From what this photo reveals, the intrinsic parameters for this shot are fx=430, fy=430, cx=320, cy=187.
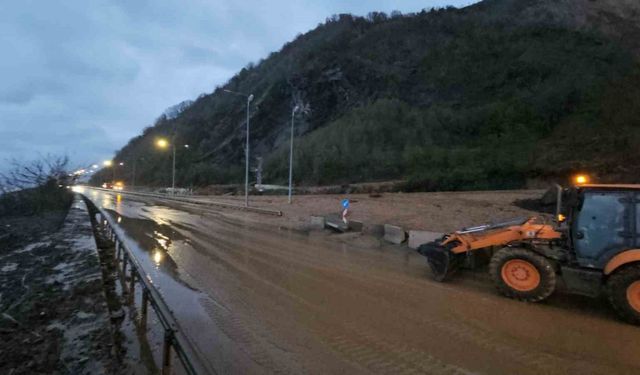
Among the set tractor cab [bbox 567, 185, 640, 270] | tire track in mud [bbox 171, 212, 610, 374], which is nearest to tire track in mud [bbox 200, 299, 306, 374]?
tire track in mud [bbox 171, 212, 610, 374]

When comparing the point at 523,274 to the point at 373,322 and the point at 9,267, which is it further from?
the point at 9,267

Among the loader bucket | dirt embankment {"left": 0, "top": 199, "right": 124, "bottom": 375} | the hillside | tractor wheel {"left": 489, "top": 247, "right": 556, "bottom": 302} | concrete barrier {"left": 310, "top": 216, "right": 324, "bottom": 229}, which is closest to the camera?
dirt embankment {"left": 0, "top": 199, "right": 124, "bottom": 375}

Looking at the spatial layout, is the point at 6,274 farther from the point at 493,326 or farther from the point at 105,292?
the point at 493,326

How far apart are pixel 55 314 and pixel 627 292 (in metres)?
10.1

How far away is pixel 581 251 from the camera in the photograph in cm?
765

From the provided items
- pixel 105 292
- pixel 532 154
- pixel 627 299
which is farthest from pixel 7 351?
pixel 532 154

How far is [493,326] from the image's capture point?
22.0 ft

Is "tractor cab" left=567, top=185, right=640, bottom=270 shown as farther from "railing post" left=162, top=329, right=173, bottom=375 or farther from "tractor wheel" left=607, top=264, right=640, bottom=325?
"railing post" left=162, top=329, right=173, bottom=375

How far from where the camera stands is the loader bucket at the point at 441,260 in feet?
30.9

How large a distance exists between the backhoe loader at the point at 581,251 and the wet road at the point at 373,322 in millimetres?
369

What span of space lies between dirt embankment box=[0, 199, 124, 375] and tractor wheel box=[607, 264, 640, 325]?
25.0 ft

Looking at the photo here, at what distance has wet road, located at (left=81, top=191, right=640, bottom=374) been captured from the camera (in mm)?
5418

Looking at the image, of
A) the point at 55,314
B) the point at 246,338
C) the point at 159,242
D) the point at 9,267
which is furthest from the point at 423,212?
the point at 9,267

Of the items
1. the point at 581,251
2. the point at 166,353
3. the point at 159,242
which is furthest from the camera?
the point at 159,242
